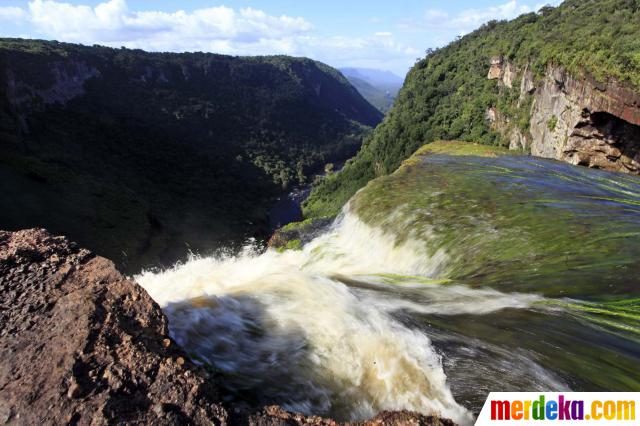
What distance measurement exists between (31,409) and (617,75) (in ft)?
94.2

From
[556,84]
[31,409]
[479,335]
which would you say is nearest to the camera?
[31,409]

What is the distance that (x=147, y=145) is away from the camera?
262 feet

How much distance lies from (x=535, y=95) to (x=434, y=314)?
3700 centimetres

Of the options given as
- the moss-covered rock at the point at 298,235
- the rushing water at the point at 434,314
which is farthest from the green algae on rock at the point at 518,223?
the moss-covered rock at the point at 298,235

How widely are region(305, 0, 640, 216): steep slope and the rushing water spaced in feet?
47.3

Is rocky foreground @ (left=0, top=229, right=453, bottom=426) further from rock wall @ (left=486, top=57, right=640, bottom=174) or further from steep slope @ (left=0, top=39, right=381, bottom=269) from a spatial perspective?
steep slope @ (left=0, top=39, right=381, bottom=269)

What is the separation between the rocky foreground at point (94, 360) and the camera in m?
3.53

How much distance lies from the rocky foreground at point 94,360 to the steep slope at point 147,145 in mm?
27189

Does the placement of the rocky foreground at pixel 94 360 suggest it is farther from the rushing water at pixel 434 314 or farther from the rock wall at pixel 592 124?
the rock wall at pixel 592 124

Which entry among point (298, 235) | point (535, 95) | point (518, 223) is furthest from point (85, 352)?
point (535, 95)

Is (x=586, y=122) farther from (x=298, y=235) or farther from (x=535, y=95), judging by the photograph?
(x=298, y=235)

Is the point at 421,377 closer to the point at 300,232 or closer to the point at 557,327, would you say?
the point at 557,327

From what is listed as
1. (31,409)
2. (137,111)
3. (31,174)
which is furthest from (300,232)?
(137,111)

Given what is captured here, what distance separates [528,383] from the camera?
18.0 feet
